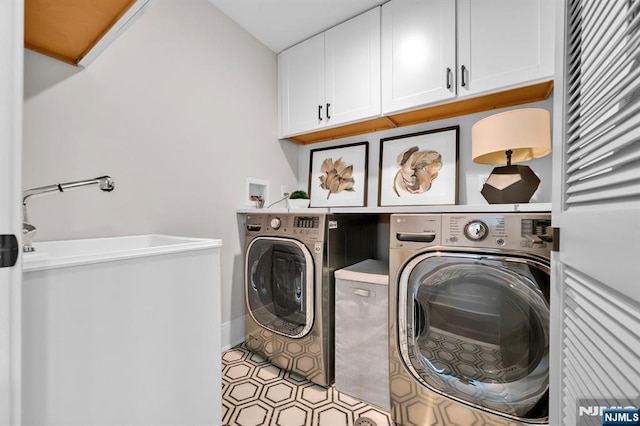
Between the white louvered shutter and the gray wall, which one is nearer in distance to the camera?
the white louvered shutter

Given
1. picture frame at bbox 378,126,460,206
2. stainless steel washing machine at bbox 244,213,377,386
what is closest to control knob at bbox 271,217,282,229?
stainless steel washing machine at bbox 244,213,377,386

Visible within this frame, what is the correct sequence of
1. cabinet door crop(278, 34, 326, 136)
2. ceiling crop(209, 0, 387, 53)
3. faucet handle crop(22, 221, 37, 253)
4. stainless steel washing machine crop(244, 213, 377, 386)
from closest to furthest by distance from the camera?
1. faucet handle crop(22, 221, 37, 253)
2. stainless steel washing machine crop(244, 213, 377, 386)
3. ceiling crop(209, 0, 387, 53)
4. cabinet door crop(278, 34, 326, 136)

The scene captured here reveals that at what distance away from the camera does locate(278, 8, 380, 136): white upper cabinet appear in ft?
6.41

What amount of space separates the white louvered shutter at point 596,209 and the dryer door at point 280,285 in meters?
1.13

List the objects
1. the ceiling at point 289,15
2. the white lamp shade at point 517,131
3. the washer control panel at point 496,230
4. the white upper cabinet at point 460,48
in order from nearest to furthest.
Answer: the washer control panel at point 496,230
the white lamp shade at point 517,131
the white upper cabinet at point 460,48
the ceiling at point 289,15

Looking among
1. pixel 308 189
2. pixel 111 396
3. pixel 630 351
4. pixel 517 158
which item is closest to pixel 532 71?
pixel 517 158

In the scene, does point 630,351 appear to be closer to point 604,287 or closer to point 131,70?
point 604,287

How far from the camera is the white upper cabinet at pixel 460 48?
4.75ft

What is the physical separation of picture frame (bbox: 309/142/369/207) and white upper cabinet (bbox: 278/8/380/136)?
0.33m

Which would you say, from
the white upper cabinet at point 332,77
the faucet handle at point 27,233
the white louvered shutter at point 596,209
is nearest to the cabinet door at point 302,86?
the white upper cabinet at point 332,77

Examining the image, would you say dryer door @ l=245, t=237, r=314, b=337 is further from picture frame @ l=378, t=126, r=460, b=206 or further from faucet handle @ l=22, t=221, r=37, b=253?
faucet handle @ l=22, t=221, r=37, b=253

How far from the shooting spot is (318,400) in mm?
1459

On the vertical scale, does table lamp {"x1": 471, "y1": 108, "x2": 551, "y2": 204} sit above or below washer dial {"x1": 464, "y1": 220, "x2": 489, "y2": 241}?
above

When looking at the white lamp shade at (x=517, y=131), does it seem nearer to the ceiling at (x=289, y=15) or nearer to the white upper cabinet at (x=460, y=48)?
the white upper cabinet at (x=460, y=48)
